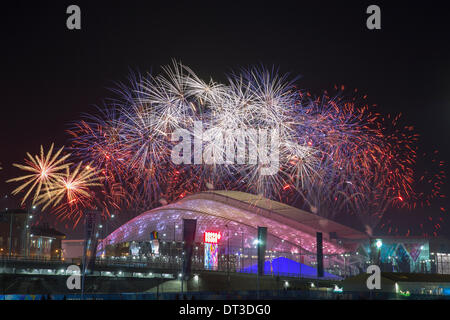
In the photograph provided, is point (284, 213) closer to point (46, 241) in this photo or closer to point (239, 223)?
point (239, 223)

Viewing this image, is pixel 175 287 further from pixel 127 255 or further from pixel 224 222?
pixel 127 255

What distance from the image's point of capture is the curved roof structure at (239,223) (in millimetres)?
110875

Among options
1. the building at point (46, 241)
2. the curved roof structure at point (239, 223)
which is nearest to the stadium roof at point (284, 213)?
the curved roof structure at point (239, 223)

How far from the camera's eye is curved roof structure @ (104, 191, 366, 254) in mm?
110875

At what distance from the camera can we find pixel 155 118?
61.1 metres

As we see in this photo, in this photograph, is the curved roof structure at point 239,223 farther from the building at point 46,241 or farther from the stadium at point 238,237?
the building at point 46,241

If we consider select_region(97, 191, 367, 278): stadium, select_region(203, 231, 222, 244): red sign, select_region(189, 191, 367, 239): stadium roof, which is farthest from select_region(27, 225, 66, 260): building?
select_region(203, 231, 222, 244): red sign

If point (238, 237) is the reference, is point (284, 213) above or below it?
above

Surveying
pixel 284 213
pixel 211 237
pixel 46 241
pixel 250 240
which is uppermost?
pixel 284 213

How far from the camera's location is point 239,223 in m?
114

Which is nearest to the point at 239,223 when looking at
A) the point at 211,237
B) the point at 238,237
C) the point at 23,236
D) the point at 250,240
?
the point at 238,237

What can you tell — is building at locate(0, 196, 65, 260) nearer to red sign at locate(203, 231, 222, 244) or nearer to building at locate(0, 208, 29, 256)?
building at locate(0, 208, 29, 256)
